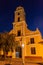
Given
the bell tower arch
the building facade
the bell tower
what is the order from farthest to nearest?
1. the bell tower arch
2. the bell tower
3. the building facade

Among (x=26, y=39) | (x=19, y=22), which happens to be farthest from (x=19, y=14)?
(x=26, y=39)

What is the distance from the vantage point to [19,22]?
3662 cm

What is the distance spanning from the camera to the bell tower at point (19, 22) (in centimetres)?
3581

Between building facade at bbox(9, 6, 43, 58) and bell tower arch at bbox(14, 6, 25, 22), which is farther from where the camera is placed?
Answer: bell tower arch at bbox(14, 6, 25, 22)

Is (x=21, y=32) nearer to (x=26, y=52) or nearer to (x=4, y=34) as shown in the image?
(x=26, y=52)

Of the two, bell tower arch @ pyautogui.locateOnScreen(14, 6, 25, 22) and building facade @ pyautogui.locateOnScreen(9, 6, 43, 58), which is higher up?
bell tower arch @ pyautogui.locateOnScreen(14, 6, 25, 22)

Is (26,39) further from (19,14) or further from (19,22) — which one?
(19,14)

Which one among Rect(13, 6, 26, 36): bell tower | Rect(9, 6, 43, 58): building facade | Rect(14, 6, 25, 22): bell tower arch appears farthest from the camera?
Rect(14, 6, 25, 22): bell tower arch

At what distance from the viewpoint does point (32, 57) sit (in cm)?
3228

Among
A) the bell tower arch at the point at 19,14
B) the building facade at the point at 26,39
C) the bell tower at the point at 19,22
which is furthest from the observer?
the bell tower arch at the point at 19,14

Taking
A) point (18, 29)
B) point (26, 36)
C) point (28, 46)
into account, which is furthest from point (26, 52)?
point (18, 29)

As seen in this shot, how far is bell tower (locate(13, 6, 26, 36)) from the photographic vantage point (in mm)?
35809

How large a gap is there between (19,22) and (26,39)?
5.51 meters

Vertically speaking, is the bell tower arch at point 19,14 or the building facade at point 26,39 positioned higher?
the bell tower arch at point 19,14
